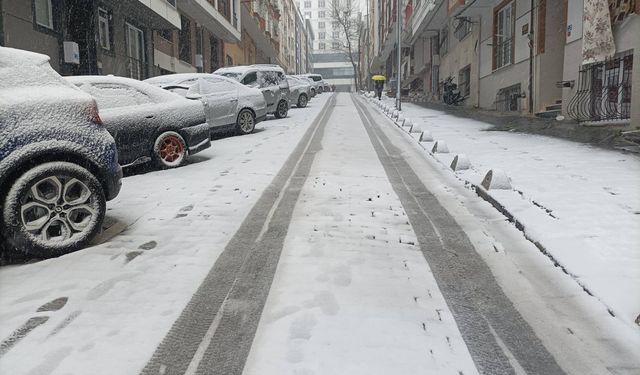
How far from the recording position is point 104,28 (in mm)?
17359

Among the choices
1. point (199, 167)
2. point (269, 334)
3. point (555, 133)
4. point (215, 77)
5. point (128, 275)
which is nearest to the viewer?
point (269, 334)

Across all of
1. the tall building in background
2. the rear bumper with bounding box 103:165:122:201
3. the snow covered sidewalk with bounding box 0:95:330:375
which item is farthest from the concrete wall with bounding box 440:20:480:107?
the tall building in background

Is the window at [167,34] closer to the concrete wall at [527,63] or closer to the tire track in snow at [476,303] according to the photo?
the concrete wall at [527,63]

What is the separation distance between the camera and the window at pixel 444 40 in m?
31.2

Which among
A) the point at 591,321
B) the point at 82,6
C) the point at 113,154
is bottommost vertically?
the point at 591,321

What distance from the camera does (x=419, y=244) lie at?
4328mm

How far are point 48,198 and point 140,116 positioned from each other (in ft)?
12.9

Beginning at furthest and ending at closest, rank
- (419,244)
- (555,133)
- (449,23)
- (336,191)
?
(449,23)
(555,133)
(336,191)
(419,244)

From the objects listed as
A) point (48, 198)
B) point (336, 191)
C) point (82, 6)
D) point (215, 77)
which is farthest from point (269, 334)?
point (82, 6)

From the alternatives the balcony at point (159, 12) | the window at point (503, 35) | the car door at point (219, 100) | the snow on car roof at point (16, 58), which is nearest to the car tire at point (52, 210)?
the snow on car roof at point (16, 58)

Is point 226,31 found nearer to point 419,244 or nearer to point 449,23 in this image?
point 449,23

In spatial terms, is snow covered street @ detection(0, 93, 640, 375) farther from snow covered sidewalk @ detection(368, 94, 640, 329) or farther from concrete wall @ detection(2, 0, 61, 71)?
concrete wall @ detection(2, 0, 61, 71)

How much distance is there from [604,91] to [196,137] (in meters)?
8.63

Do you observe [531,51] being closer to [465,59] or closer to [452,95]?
[452,95]
